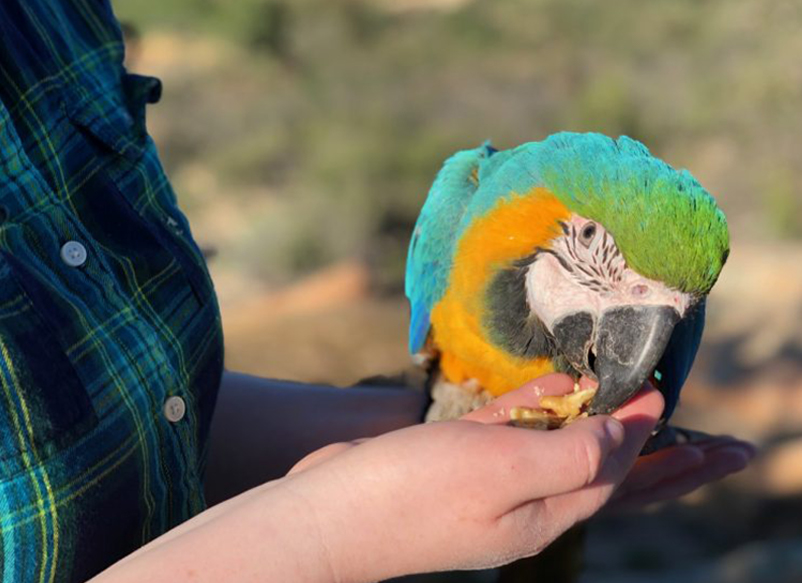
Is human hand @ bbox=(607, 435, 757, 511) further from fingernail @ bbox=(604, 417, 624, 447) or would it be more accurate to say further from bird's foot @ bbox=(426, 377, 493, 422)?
fingernail @ bbox=(604, 417, 624, 447)

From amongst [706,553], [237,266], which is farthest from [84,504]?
[237,266]

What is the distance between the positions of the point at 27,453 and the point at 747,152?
8.58 m

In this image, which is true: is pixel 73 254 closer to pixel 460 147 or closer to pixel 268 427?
pixel 268 427

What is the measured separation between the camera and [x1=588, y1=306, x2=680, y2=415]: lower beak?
1473 mm

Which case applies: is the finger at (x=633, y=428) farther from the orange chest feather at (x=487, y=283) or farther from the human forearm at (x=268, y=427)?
the human forearm at (x=268, y=427)

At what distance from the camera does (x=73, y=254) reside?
113cm

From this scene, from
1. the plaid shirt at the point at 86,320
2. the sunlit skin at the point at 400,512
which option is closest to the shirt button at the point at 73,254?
the plaid shirt at the point at 86,320

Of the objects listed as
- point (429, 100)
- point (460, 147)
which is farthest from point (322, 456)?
point (429, 100)

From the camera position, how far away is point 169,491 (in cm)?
118

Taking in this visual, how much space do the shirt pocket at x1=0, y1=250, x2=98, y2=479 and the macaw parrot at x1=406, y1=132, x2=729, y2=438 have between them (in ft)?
2.50

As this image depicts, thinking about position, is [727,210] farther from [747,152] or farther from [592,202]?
[592,202]

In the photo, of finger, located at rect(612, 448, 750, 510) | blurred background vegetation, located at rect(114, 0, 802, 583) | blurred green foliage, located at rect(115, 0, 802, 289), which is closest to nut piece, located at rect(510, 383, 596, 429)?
finger, located at rect(612, 448, 750, 510)

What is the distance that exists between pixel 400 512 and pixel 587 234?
0.78 m

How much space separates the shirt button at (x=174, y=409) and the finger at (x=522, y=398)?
0.35 metres
